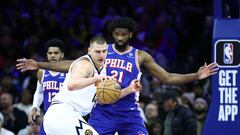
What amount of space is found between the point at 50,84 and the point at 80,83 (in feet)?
9.54

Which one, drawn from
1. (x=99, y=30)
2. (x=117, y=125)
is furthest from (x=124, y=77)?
(x=99, y=30)

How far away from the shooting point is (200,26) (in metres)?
19.5

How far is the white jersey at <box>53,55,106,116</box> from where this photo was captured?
10086 millimetres

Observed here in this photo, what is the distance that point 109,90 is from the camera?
9883mm

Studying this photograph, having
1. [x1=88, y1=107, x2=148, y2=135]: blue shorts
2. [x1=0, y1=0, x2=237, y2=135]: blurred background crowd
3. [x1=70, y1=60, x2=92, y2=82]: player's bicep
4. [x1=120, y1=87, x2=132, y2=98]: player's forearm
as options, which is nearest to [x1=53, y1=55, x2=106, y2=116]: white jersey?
[x1=70, y1=60, x2=92, y2=82]: player's bicep

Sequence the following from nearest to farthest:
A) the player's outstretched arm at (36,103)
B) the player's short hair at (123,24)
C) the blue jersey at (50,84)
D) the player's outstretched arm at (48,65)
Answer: the player's short hair at (123,24) → the player's outstretched arm at (48,65) → the blue jersey at (50,84) → the player's outstretched arm at (36,103)

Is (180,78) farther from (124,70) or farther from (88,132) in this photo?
(88,132)

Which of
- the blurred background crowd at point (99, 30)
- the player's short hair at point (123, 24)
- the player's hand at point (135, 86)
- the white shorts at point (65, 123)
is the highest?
the blurred background crowd at point (99, 30)

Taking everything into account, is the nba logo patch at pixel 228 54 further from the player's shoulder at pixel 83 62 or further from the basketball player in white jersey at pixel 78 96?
the player's shoulder at pixel 83 62

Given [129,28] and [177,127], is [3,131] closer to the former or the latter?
[177,127]

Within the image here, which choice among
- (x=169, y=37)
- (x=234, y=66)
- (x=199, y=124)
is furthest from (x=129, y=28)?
(x=169, y=37)

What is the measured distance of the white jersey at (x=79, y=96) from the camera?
10086mm

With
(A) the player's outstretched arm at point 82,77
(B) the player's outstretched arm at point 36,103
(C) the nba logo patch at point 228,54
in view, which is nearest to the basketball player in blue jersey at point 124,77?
(A) the player's outstretched arm at point 82,77

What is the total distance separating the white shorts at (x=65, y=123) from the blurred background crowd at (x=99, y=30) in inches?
268
